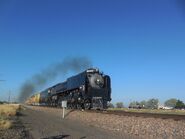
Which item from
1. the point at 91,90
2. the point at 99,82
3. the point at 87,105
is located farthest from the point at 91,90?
the point at 87,105

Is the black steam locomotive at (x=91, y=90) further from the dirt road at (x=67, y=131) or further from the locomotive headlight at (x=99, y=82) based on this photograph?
the dirt road at (x=67, y=131)

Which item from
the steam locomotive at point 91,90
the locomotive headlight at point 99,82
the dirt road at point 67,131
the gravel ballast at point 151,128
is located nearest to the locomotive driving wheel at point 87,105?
the steam locomotive at point 91,90

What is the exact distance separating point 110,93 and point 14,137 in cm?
2083

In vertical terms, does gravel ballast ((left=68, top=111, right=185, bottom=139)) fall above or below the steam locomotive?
below

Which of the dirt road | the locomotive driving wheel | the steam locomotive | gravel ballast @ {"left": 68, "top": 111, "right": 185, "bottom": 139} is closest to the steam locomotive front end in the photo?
the steam locomotive

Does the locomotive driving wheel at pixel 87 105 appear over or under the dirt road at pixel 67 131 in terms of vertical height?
over

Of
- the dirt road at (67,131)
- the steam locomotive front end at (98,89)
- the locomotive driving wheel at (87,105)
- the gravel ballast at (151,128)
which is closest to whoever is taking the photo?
the gravel ballast at (151,128)

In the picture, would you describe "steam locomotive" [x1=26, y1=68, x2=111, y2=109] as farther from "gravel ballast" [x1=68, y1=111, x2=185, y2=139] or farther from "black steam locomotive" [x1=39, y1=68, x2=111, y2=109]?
"gravel ballast" [x1=68, y1=111, x2=185, y2=139]

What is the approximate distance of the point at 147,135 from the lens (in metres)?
16.1

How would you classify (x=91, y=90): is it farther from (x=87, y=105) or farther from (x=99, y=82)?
(x=87, y=105)

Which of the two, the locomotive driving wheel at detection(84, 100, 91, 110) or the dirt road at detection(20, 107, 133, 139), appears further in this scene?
the locomotive driving wheel at detection(84, 100, 91, 110)

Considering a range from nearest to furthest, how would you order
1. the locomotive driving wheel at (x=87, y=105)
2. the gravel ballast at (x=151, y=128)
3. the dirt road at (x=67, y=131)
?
the gravel ballast at (x=151, y=128), the dirt road at (x=67, y=131), the locomotive driving wheel at (x=87, y=105)

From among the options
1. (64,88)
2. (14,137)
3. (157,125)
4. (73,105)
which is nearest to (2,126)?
(14,137)

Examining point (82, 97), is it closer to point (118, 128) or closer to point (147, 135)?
point (118, 128)
